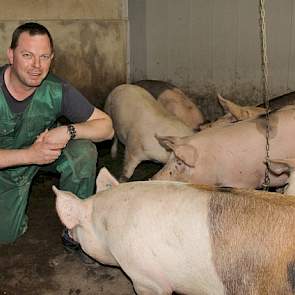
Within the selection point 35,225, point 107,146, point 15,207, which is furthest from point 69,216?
point 107,146

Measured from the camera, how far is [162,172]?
11.4 feet

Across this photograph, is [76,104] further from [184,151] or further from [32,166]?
[184,151]

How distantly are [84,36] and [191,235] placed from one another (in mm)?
3786

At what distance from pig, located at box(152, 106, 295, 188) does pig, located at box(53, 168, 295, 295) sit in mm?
1182

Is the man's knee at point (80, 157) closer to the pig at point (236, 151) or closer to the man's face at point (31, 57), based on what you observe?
the man's face at point (31, 57)

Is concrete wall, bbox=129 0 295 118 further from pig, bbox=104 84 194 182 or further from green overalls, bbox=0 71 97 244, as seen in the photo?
green overalls, bbox=0 71 97 244

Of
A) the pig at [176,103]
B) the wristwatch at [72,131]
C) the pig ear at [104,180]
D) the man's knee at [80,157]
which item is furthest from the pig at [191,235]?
the pig at [176,103]

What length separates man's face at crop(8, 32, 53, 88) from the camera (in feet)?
8.52

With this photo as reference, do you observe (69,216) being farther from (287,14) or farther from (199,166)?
(287,14)

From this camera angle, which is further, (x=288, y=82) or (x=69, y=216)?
(x=288, y=82)

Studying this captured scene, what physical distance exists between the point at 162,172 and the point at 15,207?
40.1 inches

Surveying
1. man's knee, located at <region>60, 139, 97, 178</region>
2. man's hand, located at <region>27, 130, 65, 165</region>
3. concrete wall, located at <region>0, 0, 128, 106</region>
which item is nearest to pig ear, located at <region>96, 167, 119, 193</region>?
man's hand, located at <region>27, 130, 65, 165</region>

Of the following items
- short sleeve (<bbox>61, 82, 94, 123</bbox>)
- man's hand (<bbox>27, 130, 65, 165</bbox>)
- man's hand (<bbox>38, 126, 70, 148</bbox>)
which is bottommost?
man's hand (<bbox>27, 130, 65, 165</bbox>)

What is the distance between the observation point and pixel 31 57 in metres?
2.61
